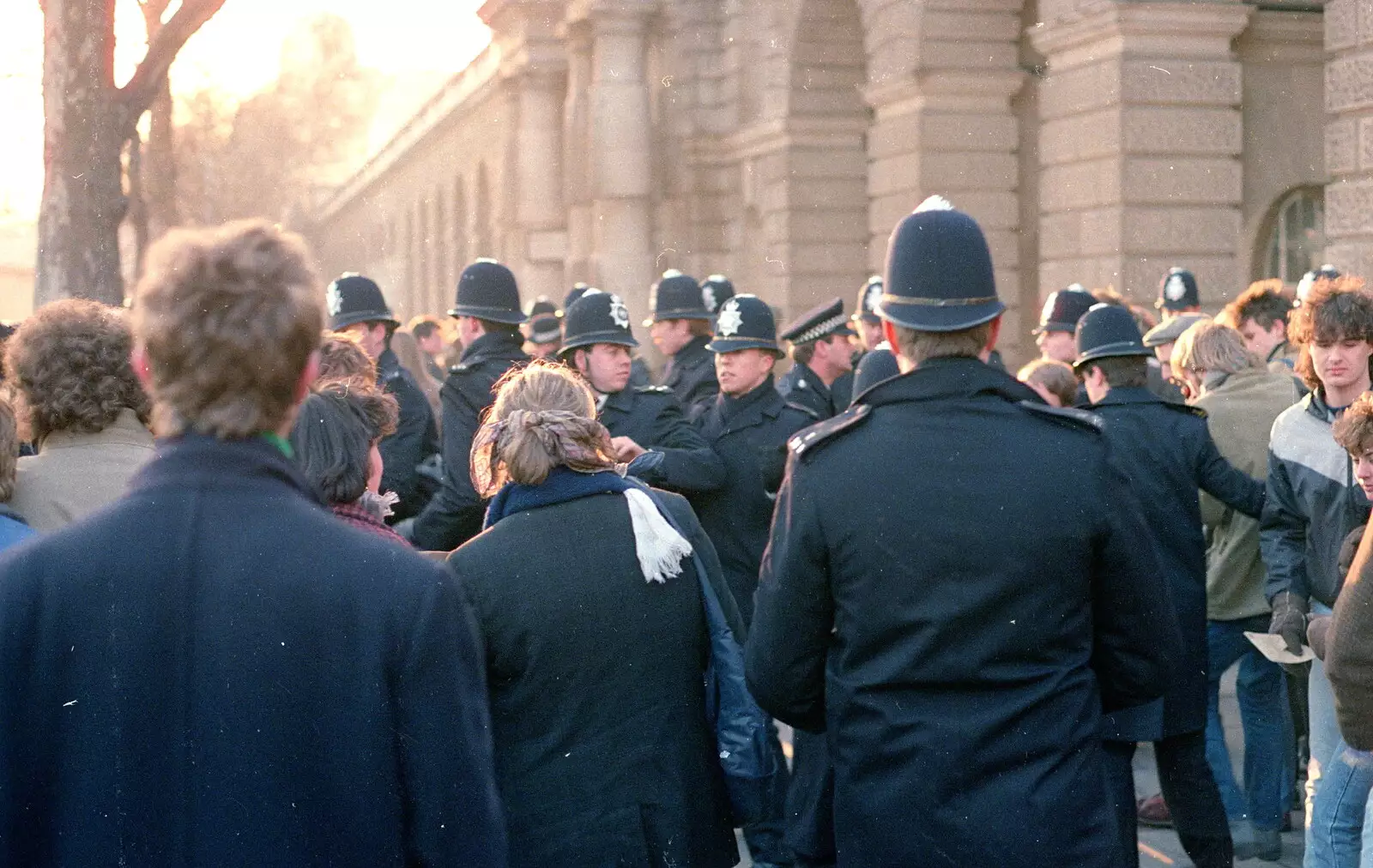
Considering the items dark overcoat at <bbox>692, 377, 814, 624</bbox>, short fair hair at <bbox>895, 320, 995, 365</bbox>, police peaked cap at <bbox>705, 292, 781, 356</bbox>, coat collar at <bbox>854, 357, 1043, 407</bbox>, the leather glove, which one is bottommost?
the leather glove

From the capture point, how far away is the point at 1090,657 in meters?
3.51

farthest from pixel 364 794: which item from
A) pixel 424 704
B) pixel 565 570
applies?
pixel 565 570

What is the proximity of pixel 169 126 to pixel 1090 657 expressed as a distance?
19.7 meters

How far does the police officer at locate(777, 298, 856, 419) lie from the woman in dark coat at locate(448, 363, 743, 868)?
5111mm

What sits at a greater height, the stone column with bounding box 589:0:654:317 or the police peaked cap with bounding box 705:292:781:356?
the stone column with bounding box 589:0:654:317

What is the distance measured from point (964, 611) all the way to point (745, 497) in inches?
147

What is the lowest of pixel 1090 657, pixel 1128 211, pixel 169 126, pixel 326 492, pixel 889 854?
pixel 889 854

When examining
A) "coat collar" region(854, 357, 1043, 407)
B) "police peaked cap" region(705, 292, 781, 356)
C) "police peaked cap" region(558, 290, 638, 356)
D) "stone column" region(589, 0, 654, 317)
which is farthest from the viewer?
"stone column" region(589, 0, 654, 317)

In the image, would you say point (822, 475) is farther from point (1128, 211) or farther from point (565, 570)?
point (1128, 211)

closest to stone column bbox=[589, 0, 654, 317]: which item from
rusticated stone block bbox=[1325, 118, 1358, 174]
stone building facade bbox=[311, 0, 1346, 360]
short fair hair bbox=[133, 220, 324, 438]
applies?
stone building facade bbox=[311, 0, 1346, 360]

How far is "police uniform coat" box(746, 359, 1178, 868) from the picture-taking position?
3.29 metres

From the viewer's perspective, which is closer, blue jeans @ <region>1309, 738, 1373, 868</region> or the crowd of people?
the crowd of people

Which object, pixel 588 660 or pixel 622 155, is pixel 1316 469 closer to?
pixel 588 660

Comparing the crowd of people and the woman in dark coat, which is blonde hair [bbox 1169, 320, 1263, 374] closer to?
the crowd of people
